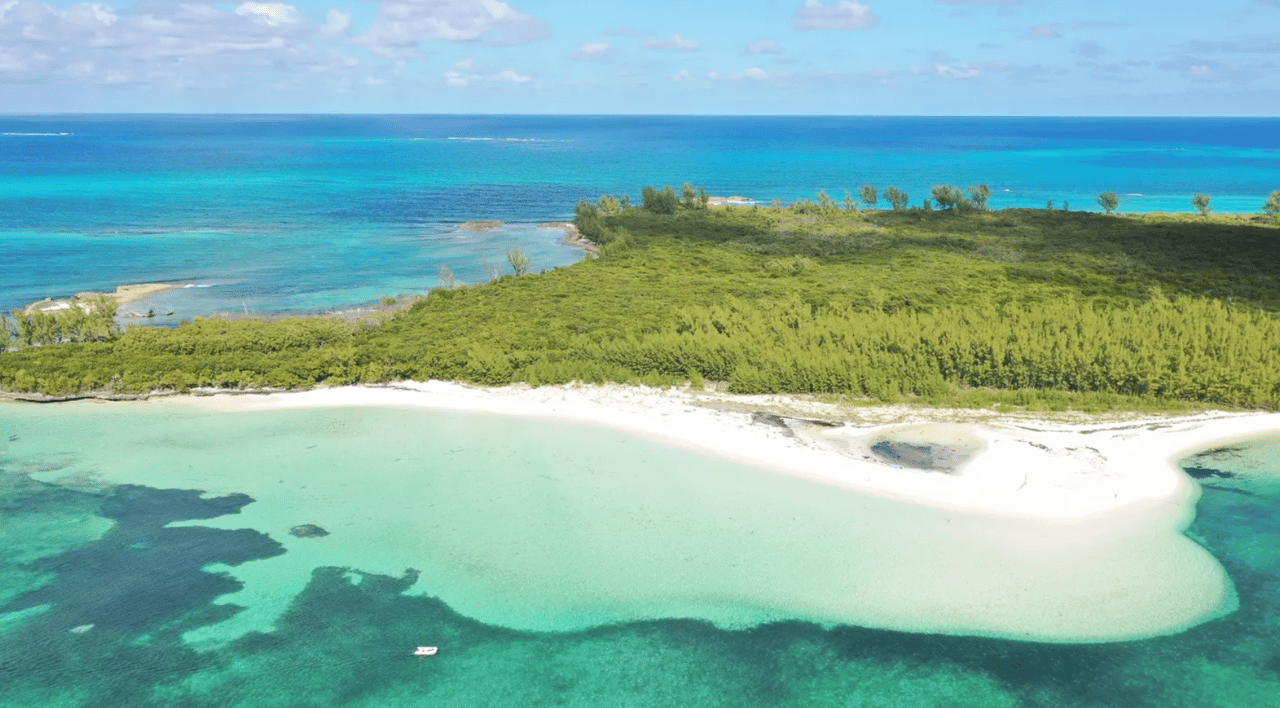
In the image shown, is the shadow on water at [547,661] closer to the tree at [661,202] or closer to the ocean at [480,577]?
the ocean at [480,577]

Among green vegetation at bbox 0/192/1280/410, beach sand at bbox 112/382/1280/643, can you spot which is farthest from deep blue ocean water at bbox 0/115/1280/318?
beach sand at bbox 112/382/1280/643

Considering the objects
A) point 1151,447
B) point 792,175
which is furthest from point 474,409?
point 792,175

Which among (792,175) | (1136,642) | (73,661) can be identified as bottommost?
(73,661)

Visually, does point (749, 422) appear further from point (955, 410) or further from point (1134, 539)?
point (1134, 539)

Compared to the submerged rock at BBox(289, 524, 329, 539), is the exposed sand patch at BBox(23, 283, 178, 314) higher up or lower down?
higher up

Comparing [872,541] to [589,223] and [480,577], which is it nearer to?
[480,577]

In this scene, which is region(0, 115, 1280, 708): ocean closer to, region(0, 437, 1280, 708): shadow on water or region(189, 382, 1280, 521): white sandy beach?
region(0, 437, 1280, 708): shadow on water

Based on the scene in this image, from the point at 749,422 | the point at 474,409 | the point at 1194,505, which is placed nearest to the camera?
the point at 1194,505
